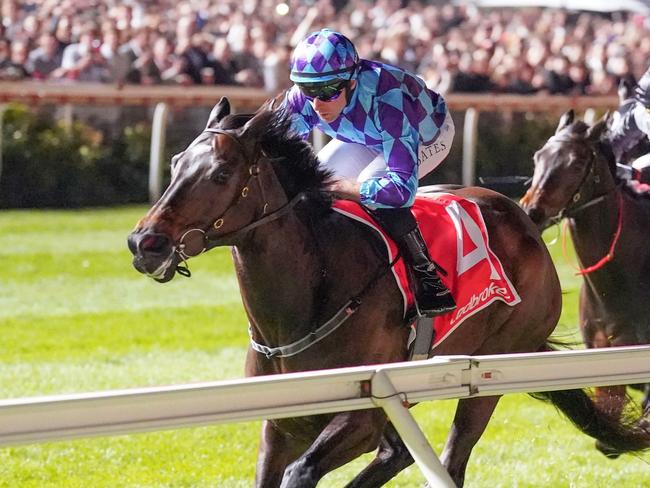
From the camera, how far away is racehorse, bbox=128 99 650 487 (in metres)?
3.70

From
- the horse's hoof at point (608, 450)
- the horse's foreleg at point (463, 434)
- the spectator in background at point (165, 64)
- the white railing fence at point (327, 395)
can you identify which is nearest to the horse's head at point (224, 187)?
the white railing fence at point (327, 395)

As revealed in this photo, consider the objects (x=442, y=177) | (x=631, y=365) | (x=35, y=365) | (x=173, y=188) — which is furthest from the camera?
(x=442, y=177)

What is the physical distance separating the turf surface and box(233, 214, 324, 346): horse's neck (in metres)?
1.30

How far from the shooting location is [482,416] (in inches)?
183

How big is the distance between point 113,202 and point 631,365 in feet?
36.6

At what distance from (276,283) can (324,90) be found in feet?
2.14

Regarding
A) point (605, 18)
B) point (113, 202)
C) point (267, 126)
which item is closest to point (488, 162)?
point (113, 202)

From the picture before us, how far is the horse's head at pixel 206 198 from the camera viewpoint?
3.59 m

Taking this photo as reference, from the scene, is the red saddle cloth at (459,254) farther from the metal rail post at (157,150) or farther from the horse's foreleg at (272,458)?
the metal rail post at (157,150)

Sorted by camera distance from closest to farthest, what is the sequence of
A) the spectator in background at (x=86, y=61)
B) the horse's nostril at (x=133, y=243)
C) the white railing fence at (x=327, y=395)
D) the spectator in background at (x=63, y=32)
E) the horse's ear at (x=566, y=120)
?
1. the white railing fence at (x=327, y=395)
2. the horse's nostril at (x=133, y=243)
3. the horse's ear at (x=566, y=120)
4. the spectator in background at (x=86, y=61)
5. the spectator in background at (x=63, y=32)

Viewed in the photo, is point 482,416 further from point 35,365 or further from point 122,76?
point 122,76

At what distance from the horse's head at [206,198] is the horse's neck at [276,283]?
0.11m

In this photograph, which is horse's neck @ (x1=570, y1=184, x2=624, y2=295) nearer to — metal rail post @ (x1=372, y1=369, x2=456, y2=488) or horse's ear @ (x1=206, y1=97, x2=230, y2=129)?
horse's ear @ (x1=206, y1=97, x2=230, y2=129)

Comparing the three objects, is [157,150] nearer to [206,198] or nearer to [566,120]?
[566,120]
